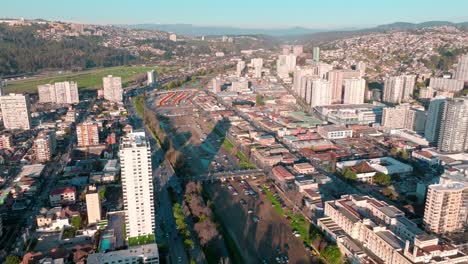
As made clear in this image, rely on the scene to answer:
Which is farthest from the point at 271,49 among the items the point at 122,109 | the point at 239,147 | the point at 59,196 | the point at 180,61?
the point at 59,196

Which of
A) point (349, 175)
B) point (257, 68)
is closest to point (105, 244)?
point (349, 175)

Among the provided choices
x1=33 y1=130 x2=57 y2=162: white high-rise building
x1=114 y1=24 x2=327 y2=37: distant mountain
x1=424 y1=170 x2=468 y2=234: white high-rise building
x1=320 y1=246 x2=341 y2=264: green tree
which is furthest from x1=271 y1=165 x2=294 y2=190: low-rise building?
x1=114 y1=24 x2=327 y2=37: distant mountain

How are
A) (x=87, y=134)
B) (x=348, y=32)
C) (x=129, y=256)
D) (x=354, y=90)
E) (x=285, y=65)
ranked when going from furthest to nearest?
(x=348, y=32) < (x=285, y=65) < (x=354, y=90) < (x=87, y=134) < (x=129, y=256)

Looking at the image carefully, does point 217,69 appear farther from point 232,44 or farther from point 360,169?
point 360,169

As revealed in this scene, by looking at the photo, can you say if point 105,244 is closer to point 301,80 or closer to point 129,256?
point 129,256

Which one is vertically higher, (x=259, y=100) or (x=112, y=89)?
(x=112, y=89)
